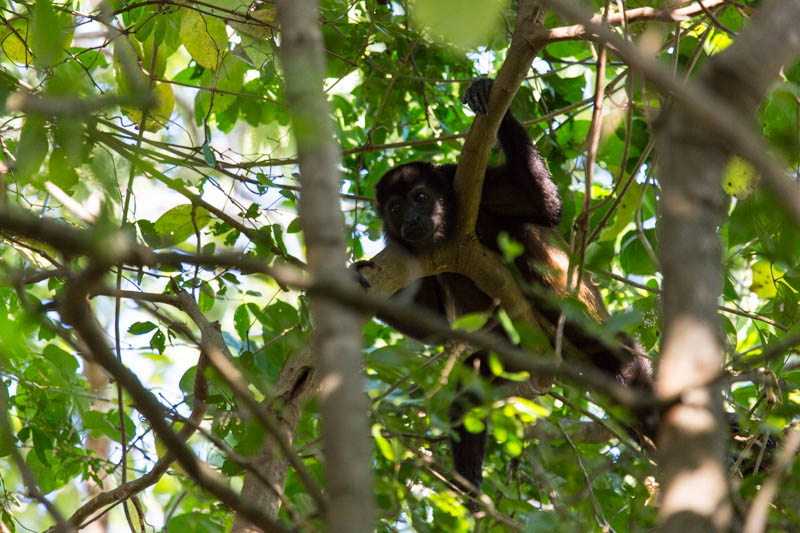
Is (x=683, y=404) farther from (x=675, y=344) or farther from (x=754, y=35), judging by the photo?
(x=754, y=35)

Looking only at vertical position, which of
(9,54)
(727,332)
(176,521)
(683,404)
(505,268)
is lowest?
(683,404)

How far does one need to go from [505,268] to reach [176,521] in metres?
1.87

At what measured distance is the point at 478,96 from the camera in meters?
3.96

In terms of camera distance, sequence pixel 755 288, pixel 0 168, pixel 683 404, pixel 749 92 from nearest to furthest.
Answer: pixel 683 404 < pixel 749 92 < pixel 0 168 < pixel 755 288

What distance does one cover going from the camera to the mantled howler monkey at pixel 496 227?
4672 mm

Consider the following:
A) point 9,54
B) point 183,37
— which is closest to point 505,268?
point 183,37

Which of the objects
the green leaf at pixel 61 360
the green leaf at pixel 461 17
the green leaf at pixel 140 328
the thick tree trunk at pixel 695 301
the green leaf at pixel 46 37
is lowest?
the thick tree trunk at pixel 695 301

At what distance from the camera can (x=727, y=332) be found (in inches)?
153

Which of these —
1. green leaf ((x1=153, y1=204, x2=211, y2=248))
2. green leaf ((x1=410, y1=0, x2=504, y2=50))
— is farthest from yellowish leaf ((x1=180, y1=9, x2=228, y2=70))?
green leaf ((x1=410, y1=0, x2=504, y2=50))

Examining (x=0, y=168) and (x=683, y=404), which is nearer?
(x=683, y=404)

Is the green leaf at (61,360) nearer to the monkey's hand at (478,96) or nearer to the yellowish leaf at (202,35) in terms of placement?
the yellowish leaf at (202,35)

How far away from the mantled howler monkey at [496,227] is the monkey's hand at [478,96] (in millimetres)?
12

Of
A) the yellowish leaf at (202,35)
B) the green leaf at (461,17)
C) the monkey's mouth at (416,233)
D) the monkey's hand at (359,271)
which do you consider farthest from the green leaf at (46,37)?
the monkey's mouth at (416,233)

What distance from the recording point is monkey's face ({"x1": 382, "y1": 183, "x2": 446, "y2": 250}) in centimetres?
457
